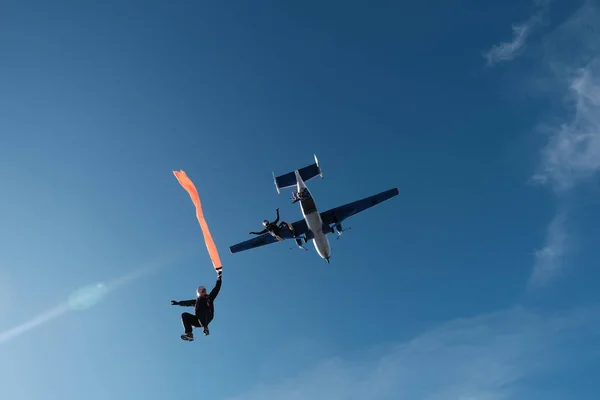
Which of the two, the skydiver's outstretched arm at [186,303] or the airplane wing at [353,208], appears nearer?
the skydiver's outstretched arm at [186,303]

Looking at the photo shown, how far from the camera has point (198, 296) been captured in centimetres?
2239

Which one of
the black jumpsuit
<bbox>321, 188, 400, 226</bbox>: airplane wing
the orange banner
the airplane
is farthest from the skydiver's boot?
<bbox>321, 188, 400, 226</bbox>: airplane wing

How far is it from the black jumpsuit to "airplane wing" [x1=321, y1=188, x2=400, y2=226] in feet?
129

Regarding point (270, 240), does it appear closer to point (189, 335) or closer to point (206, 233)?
point (189, 335)

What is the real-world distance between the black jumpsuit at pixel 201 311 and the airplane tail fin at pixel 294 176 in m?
35.1

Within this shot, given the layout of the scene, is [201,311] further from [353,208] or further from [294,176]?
[353,208]

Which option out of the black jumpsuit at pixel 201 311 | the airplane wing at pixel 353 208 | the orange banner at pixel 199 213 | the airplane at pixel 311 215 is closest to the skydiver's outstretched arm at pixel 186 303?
the black jumpsuit at pixel 201 311

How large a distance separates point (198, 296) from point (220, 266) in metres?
3.69

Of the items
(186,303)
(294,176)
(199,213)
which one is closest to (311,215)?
(294,176)

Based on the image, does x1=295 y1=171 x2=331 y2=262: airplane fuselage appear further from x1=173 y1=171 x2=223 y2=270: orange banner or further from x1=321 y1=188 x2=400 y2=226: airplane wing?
x1=173 y1=171 x2=223 y2=270: orange banner

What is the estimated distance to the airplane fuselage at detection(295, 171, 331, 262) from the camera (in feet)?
177

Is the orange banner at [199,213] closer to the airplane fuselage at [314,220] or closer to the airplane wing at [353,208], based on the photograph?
the airplane fuselage at [314,220]

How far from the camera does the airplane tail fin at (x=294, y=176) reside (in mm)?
57062

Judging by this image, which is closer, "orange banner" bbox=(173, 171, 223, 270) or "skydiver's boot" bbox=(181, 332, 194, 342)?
"orange banner" bbox=(173, 171, 223, 270)
